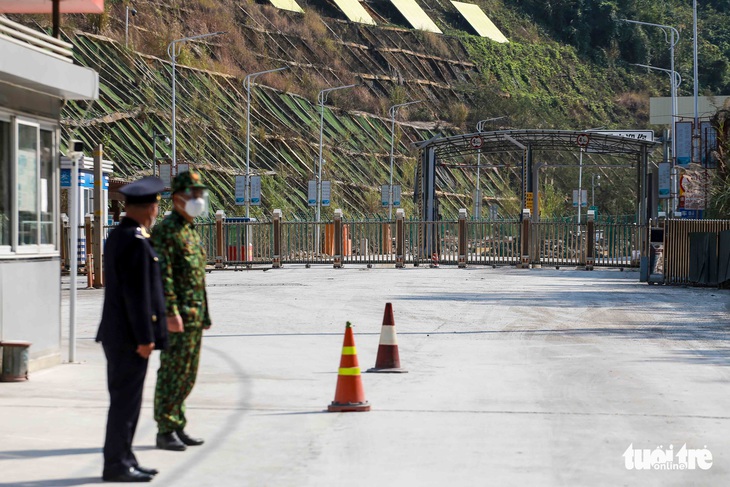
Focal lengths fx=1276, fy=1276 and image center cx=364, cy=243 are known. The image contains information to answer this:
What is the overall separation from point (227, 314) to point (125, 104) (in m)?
43.3

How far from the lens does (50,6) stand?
1606cm

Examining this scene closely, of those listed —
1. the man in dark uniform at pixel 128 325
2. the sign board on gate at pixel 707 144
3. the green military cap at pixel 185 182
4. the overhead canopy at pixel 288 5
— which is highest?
the overhead canopy at pixel 288 5

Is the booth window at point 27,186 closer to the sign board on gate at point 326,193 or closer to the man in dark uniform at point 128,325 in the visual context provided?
the man in dark uniform at point 128,325

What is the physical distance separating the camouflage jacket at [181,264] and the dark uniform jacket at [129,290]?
0.54 metres

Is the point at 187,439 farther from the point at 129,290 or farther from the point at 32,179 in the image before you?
the point at 32,179

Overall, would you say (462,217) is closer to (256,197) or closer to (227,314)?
(256,197)

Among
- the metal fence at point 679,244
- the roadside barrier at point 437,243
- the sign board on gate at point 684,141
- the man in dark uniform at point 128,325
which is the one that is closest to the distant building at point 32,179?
the man in dark uniform at point 128,325

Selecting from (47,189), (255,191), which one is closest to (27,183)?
(47,189)

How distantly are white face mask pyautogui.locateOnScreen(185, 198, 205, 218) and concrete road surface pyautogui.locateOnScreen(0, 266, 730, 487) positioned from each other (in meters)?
1.63

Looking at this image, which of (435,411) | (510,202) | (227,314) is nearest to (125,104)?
(510,202)

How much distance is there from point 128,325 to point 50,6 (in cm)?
934

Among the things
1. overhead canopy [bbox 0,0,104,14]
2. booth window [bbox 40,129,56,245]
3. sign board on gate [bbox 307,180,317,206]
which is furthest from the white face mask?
sign board on gate [bbox 307,180,317,206]

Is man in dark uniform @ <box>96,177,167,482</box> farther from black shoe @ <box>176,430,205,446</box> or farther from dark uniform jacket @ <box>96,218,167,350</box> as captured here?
black shoe @ <box>176,430,205,446</box>

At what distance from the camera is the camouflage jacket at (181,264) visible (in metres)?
8.41
